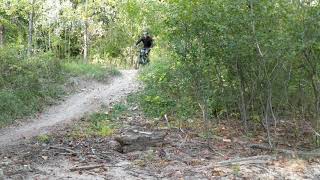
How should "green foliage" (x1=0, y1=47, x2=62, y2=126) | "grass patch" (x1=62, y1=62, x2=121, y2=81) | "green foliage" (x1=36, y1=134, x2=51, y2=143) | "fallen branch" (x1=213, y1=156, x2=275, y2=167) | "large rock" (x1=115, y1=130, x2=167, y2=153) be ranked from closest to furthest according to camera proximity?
"fallen branch" (x1=213, y1=156, x2=275, y2=167) → "large rock" (x1=115, y1=130, x2=167, y2=153) → "green foliage" (x1=36, y1=134, x2=51, y2=143) → "green foliage" (x1=0, y1=47, x2=62, y2=126) → "grass patch" (x1=62, y1=62, x2=121, y2=81)

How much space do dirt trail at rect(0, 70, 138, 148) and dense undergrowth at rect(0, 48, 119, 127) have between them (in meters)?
0.37

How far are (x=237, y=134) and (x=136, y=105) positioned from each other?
357cm

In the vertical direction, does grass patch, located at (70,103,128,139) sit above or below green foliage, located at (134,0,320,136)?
below

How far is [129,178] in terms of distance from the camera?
272 inches

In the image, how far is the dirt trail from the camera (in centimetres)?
937

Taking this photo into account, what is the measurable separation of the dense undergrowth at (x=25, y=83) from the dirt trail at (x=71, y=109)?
1.23ft

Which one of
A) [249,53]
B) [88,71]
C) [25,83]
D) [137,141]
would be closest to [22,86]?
[25,83]

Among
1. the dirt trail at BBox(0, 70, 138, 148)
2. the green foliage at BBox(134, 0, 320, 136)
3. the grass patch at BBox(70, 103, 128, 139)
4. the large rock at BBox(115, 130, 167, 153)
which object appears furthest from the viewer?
the grass patch at BBox(70, 103, 128, 139)

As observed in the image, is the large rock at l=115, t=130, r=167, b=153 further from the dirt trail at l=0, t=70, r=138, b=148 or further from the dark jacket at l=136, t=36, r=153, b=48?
the dark jacket at l=136, t=36, r=153, b=48

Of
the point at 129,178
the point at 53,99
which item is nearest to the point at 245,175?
the point at 129,178

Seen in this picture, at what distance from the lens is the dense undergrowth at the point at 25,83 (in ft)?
35.1

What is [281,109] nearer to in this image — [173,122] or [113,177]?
[173,122]

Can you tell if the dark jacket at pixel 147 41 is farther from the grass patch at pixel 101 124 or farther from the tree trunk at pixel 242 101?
the tree trunk at pixel 242 101

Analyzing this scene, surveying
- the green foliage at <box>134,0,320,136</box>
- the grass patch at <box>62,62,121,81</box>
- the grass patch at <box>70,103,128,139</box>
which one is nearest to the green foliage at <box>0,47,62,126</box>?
the grass patch at <box>70,103,128,139</box>
